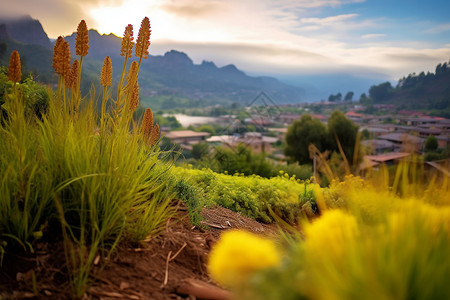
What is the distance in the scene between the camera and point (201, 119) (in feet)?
241

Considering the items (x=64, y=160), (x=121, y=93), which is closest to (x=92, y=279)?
(x=64, y=160)

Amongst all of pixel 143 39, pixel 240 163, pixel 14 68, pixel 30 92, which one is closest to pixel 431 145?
pixel 240 163

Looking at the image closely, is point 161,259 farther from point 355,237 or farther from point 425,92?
point 425,92

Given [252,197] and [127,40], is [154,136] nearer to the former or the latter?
[127,40]

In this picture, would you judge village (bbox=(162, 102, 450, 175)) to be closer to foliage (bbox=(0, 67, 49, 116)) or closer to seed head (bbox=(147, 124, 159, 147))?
seed head (bbox=(147, 124, 159, 147))

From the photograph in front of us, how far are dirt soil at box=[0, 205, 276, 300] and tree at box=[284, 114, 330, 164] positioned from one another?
3557 centimetres

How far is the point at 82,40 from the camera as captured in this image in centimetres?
288

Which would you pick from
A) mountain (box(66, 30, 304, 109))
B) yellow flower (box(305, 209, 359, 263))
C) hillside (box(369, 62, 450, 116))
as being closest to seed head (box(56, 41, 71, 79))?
yellow flower (box(305, 209, 359, 263))

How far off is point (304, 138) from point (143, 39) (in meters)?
36.3

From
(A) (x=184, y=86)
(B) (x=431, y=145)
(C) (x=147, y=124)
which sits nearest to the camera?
(C) (x=147, y=124)

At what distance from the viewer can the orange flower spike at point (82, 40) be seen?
2859mm

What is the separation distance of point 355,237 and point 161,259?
5.33 ft

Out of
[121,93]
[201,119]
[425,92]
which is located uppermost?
[425,92]

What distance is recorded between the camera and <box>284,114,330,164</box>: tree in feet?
123
